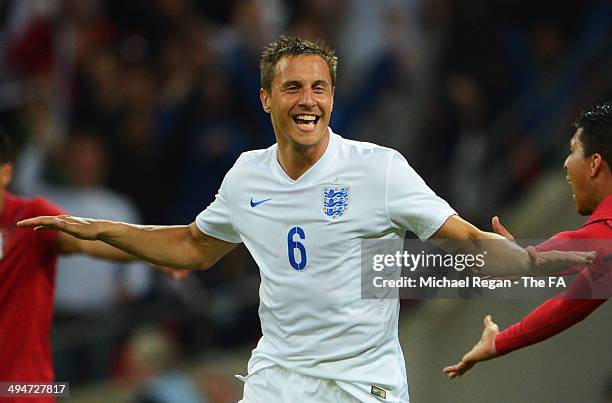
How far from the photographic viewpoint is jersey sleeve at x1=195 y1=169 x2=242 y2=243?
4504mm

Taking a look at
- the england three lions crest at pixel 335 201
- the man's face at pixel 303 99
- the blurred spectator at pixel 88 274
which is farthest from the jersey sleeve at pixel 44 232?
the blurred spectator at pixel 88 274

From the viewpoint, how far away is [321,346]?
13.6 ft

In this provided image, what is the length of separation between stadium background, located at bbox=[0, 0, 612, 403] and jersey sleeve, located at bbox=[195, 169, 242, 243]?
7.52 ft

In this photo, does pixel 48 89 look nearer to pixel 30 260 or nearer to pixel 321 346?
pixel 30 260

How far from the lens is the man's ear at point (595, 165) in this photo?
4.37 metres

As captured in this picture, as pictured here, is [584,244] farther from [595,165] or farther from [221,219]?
[221,219]

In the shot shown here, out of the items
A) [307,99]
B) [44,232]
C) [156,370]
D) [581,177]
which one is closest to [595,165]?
[581,177]

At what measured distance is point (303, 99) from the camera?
418 cm

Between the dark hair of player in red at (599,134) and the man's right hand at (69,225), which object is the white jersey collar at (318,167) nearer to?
the man's right hand at (69,225)

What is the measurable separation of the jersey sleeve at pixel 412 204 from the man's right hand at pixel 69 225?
1.12m

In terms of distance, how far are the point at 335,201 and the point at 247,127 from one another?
4.23 metres

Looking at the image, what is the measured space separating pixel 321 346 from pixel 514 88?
4.18m

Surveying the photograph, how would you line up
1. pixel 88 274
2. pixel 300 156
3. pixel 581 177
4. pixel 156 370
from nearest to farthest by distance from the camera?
pixel 300 156 → pixel 581 177 → pixel 156 370 → pixel 88 274

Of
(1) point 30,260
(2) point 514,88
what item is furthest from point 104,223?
(2) point 514,88
